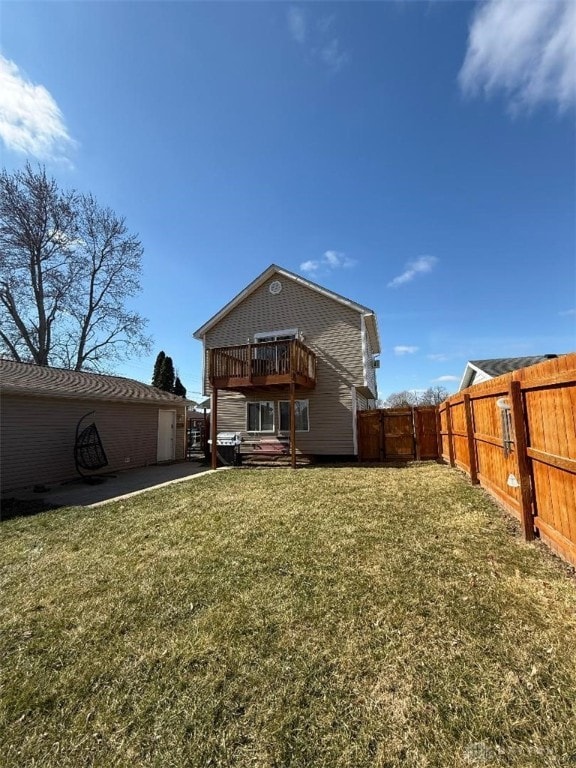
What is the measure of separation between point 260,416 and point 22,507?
26.8 feet

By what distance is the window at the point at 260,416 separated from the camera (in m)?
13.9

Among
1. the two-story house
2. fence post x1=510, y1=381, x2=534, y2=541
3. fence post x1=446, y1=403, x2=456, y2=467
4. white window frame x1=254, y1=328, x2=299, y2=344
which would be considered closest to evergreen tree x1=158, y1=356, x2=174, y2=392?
the two-story house

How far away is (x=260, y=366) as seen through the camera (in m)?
12.4

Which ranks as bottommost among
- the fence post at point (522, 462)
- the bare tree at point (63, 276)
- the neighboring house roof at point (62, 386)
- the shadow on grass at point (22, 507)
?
the shadow on grass at point (22, 507)

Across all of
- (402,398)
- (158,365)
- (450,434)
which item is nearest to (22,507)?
(450,434)

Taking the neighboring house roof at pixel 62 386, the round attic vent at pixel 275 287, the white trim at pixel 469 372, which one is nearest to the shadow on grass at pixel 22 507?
the neighboring house roof at pixel 62 386

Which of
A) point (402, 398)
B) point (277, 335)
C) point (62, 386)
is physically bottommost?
point (62, 386)

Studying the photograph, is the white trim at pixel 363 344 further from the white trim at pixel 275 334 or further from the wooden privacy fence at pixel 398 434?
the white trim at pixel 275 334

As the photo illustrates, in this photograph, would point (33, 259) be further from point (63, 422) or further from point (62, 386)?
point (63, 422)

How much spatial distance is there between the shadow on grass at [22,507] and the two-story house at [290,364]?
5.47 m

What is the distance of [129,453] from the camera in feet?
42.2

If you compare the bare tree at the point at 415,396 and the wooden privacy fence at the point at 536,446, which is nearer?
the wooden privacy fence at the point at 536,446

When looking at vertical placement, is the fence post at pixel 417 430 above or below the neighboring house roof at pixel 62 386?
below

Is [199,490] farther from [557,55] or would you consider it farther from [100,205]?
[100,205]
